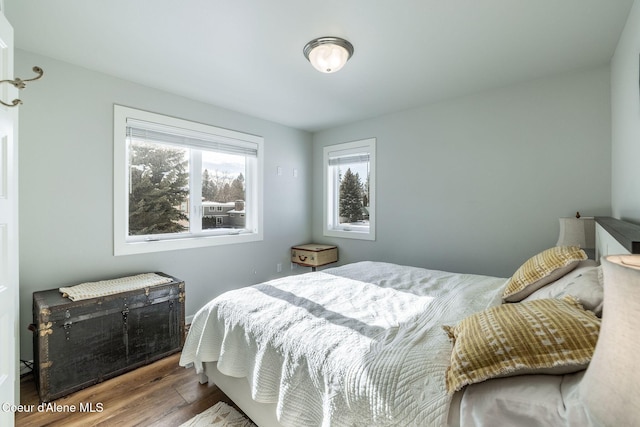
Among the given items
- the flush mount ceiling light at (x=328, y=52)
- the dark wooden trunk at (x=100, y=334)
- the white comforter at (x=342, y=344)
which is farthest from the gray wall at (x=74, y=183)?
the flush mount ceiling light at (x=328, y=52)

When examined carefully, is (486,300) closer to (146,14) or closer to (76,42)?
(146,14)

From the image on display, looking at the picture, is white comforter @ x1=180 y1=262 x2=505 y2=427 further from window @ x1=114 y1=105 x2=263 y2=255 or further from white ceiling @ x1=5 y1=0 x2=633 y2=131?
white ceiling @ x1=5 y1=0 x2=633 y2=131

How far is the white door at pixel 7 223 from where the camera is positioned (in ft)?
3.82

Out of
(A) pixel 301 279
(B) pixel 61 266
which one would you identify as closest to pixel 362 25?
(A) pixel 301 279

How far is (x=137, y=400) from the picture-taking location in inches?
73.3

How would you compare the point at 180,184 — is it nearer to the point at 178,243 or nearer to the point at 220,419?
the point at 178,243

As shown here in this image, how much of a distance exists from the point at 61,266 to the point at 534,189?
13.8ft

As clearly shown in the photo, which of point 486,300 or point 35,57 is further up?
point 35,57

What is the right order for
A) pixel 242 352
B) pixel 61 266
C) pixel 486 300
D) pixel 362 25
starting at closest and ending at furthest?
1. pixel 242 352
2. pixel 486 300
3. pixel 362 25
4. pixel 61 266

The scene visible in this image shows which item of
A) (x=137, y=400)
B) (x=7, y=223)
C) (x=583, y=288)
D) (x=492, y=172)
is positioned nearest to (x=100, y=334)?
(x=137, y=400)

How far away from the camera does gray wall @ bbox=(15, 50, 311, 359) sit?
85.4 inches

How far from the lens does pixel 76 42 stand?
2.03 metres

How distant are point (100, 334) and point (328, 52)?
2.60 m

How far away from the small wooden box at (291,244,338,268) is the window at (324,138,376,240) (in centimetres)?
28
